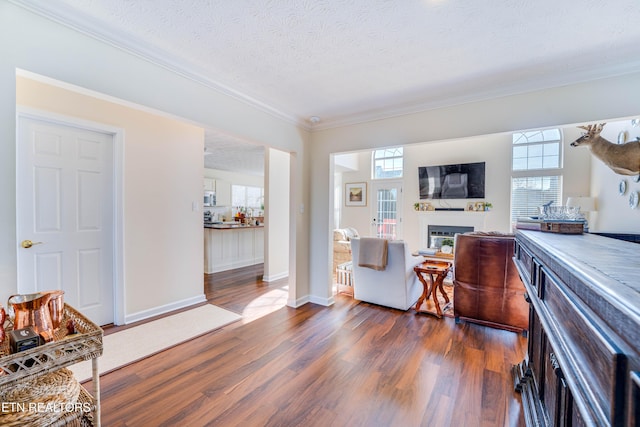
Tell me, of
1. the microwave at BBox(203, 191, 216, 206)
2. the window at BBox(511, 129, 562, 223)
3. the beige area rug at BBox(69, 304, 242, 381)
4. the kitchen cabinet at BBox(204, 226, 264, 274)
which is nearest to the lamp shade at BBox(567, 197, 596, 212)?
the window at BBox(511, 129, 562, 223)

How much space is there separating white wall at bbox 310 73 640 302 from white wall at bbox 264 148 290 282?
1.28 metres

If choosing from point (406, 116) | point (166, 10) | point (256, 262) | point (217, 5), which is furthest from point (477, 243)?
point (256, 262)

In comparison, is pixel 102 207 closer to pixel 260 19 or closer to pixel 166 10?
pixel 166 10

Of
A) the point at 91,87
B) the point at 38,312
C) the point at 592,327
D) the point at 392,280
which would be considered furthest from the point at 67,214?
the point at 592,327

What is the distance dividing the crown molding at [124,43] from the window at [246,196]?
5.44 m

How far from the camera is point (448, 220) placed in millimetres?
6148

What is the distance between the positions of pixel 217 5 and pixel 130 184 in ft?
7.11

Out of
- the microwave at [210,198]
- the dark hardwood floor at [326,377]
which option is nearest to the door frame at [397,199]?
the dark hardwood floor at [326,377]

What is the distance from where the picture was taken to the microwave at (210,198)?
278 inches

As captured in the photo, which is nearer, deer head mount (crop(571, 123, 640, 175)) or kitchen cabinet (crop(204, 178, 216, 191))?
deer head mount (crop(571, 123, 640, 175))

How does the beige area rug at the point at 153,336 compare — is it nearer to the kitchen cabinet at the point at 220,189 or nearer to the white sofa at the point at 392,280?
the white sofa at the point at 392,280

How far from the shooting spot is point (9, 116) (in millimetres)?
1437

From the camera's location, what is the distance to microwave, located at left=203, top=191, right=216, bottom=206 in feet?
23.2

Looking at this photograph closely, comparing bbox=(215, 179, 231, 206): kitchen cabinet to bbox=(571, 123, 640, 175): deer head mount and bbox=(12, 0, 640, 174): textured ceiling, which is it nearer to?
bbox=(12, 0, 640, 174): textured ceiling
